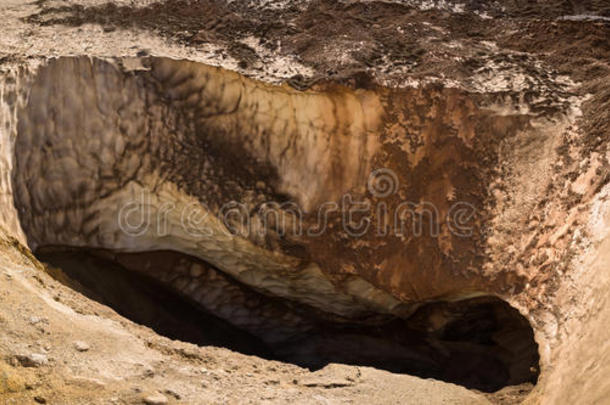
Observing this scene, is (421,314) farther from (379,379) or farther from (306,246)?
(379,379)

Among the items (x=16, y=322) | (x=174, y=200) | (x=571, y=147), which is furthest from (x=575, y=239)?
(x=16, y=322)

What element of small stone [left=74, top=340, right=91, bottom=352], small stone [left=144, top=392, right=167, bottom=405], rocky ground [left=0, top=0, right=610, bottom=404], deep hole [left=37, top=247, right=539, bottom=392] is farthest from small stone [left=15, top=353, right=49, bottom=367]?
deep hole [left=37, top=247, right=539, bottom=392]

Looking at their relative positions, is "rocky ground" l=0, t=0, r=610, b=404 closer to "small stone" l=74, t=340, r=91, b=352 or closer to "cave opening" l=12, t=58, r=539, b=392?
"small stone" l=74, t=340, r=91, b=352

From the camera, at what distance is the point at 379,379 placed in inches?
137

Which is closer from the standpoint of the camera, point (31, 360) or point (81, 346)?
point (31, 360)

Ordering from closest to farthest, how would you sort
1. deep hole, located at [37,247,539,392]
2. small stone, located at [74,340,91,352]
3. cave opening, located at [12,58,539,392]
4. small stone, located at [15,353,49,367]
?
small stone, located at [15,353,49,367] → small stone, located at [74,340,91,352] → cave opening, located at [12,58,539,392] → deep hole, located at [37,247,539,392]

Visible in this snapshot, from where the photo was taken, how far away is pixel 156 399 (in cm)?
269

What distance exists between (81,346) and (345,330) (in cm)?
233

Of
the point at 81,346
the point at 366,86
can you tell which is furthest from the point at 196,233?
the point at 81,346

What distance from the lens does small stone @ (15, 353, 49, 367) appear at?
2629mm

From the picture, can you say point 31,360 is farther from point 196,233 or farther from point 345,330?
point 345,330

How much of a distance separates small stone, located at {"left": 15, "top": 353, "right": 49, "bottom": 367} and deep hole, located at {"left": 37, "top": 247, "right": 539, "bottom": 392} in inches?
58.2

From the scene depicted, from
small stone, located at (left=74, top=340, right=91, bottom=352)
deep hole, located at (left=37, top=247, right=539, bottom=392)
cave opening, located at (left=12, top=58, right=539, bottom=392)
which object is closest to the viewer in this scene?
small stone, located at (left=74, top=340, right=91, bottom=352)

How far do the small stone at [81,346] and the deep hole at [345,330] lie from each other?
51.5 inches
